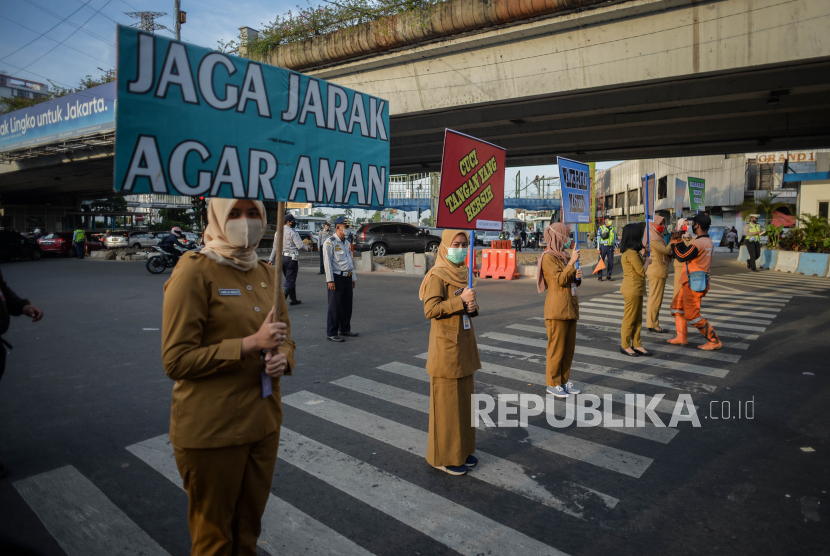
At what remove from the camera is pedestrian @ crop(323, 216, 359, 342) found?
8195 millimetres

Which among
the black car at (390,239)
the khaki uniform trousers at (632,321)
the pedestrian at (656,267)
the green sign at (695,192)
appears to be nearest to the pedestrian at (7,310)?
the khaki uniform trousers at (632,321)

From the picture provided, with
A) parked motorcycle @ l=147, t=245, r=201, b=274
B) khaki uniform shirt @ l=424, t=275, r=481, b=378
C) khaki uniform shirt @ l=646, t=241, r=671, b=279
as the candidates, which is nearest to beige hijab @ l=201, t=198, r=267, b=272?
khaki uniform shirt @ l=424, t=275, r=481, b=378

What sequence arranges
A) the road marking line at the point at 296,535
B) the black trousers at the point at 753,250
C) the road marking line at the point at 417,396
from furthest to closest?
the black trousers at the point at 753,250 < the road marking line at the point at 417,396 < the road marking line at the point at 296,535

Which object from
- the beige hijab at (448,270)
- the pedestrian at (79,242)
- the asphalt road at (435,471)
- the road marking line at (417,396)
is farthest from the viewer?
the pedestrian at (79,242)

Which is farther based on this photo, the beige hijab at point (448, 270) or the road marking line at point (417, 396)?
the road marking line at point (417, 396)

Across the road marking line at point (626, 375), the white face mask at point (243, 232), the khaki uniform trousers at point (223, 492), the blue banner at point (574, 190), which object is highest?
the blue banner at point (574, 190)

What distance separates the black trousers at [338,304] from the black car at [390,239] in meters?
17.9

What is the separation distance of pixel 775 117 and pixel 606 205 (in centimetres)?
5183

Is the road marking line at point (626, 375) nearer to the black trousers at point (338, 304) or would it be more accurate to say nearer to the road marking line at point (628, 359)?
the road marking line at point (628, 359)

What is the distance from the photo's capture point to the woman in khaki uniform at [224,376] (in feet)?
6.68

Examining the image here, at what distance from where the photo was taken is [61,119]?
78.8 feet

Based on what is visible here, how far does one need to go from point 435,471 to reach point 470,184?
2386mm

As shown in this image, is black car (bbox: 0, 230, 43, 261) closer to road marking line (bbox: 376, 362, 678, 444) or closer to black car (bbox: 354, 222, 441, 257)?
black car (bbox: 354, 222, 441, 257)

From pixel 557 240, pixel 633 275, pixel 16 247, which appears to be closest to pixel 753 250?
pixel 633 275
